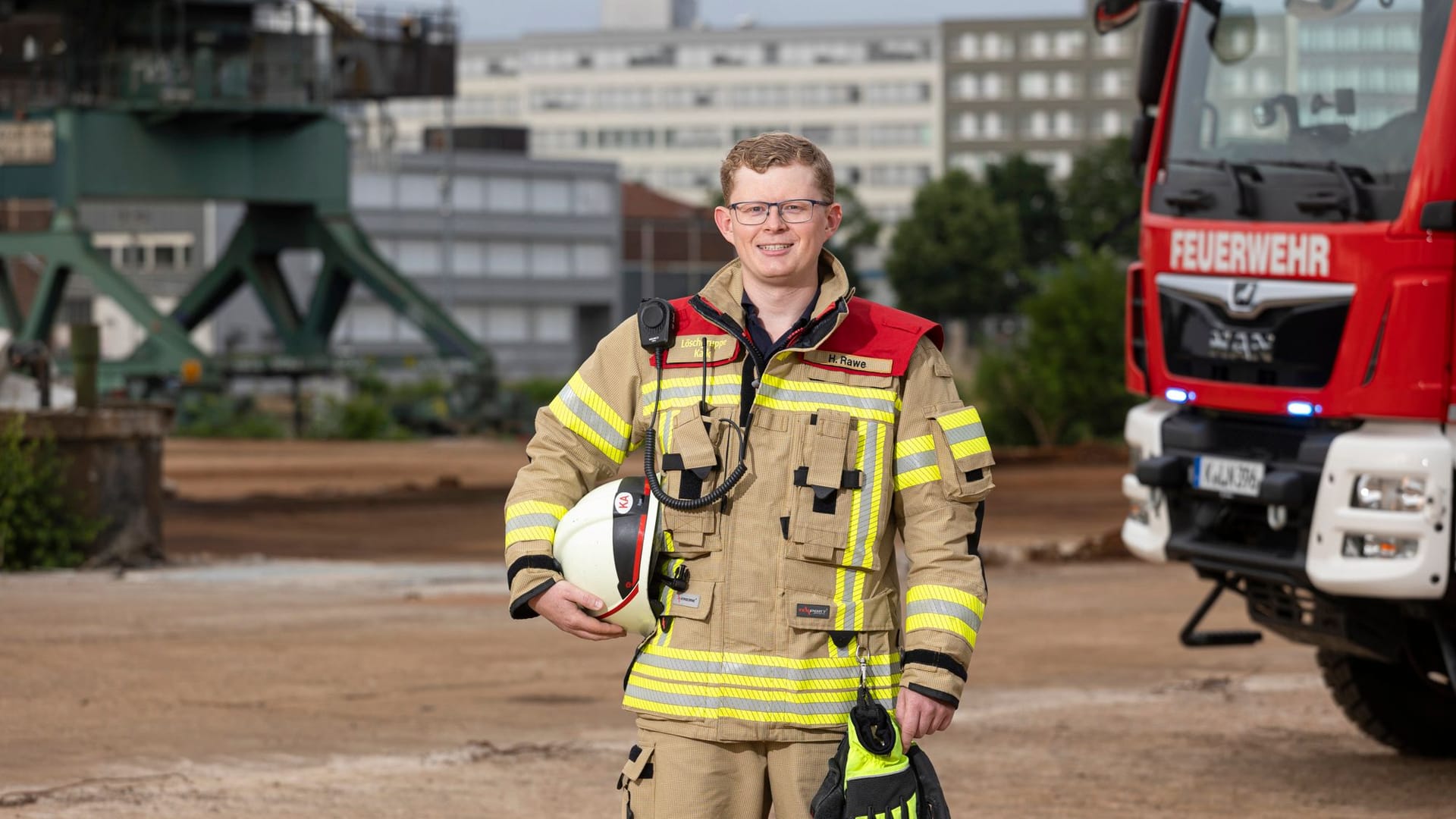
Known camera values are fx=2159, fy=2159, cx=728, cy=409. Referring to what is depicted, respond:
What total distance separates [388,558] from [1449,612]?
13.0 meters

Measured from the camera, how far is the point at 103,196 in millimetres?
43125

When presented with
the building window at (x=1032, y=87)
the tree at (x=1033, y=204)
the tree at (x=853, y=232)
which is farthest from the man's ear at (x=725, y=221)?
the building window at (x=1032, y=87)

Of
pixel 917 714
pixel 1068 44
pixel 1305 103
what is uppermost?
pixel 1068 44

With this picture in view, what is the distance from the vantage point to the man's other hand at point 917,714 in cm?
431

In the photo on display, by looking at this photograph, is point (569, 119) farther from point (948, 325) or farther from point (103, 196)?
point (103, 196)

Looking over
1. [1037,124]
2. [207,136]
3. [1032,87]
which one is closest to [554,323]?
[1037,124]

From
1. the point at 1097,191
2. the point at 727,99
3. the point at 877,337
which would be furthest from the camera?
the point at 727,99

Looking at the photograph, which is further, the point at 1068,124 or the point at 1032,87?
the point at 1032,87

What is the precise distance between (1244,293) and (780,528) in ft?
15.7

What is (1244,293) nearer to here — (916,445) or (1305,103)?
(1305,103)

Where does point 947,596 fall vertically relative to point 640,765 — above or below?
above

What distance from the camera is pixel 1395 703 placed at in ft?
31.8

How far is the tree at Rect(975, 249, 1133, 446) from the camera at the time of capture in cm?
3816

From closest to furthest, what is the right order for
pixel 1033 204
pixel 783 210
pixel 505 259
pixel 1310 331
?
pixel 783 210, pixel 1310 331, pixel 505 259, pixel 1033 204
